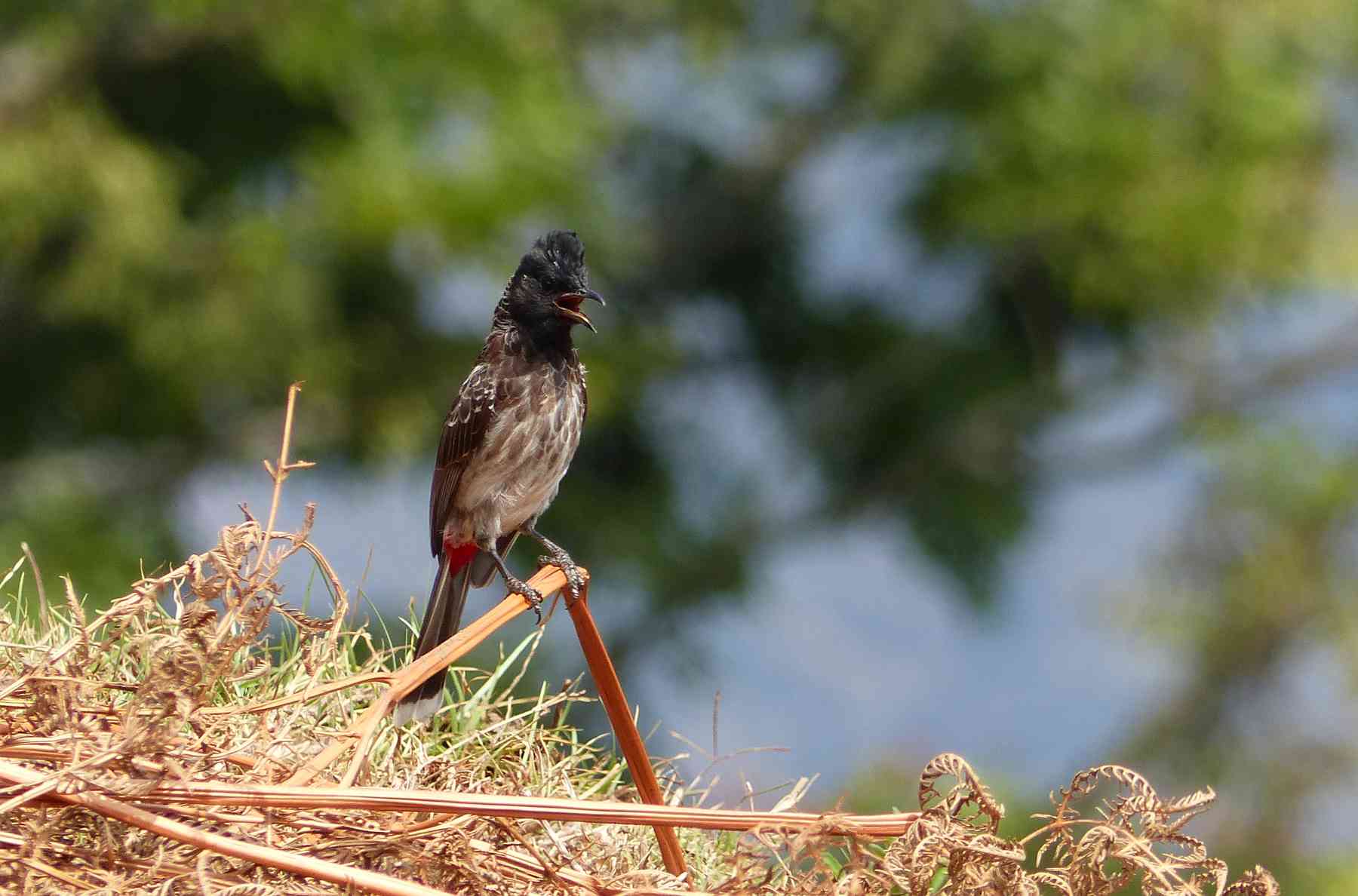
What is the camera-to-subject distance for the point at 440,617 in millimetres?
3578

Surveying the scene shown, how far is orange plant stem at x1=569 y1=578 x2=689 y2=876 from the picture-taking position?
2061 mm

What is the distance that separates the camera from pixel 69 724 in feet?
5.87

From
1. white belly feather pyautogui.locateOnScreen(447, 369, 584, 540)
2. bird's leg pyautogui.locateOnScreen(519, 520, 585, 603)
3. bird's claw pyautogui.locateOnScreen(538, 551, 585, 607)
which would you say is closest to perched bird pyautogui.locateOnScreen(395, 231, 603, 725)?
white belly feather pyautogui.locateOnScreen(447, 369, 584, 540)

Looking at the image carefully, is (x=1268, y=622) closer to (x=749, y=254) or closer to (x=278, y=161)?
(x=749, y=254)

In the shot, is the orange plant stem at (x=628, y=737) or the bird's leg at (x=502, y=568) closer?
the orange plant stem at (x=628, y=737)

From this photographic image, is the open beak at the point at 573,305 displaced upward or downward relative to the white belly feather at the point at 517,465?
upward

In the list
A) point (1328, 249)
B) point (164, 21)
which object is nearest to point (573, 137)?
point (164, 21)

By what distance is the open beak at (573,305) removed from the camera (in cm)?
362

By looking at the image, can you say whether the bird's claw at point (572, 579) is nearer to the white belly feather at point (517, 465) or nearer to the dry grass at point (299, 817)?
the dry grass at point (299, 817)

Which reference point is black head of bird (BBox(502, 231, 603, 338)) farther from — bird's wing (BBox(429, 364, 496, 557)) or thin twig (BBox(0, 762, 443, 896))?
thin twig (BBox(0, 762, 443, 896))

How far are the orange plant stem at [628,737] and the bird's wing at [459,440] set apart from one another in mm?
1881

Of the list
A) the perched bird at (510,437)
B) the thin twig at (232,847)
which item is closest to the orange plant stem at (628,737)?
the thin twig at (232,847)

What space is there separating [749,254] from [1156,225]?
3.73 m

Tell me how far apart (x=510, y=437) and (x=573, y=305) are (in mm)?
385
